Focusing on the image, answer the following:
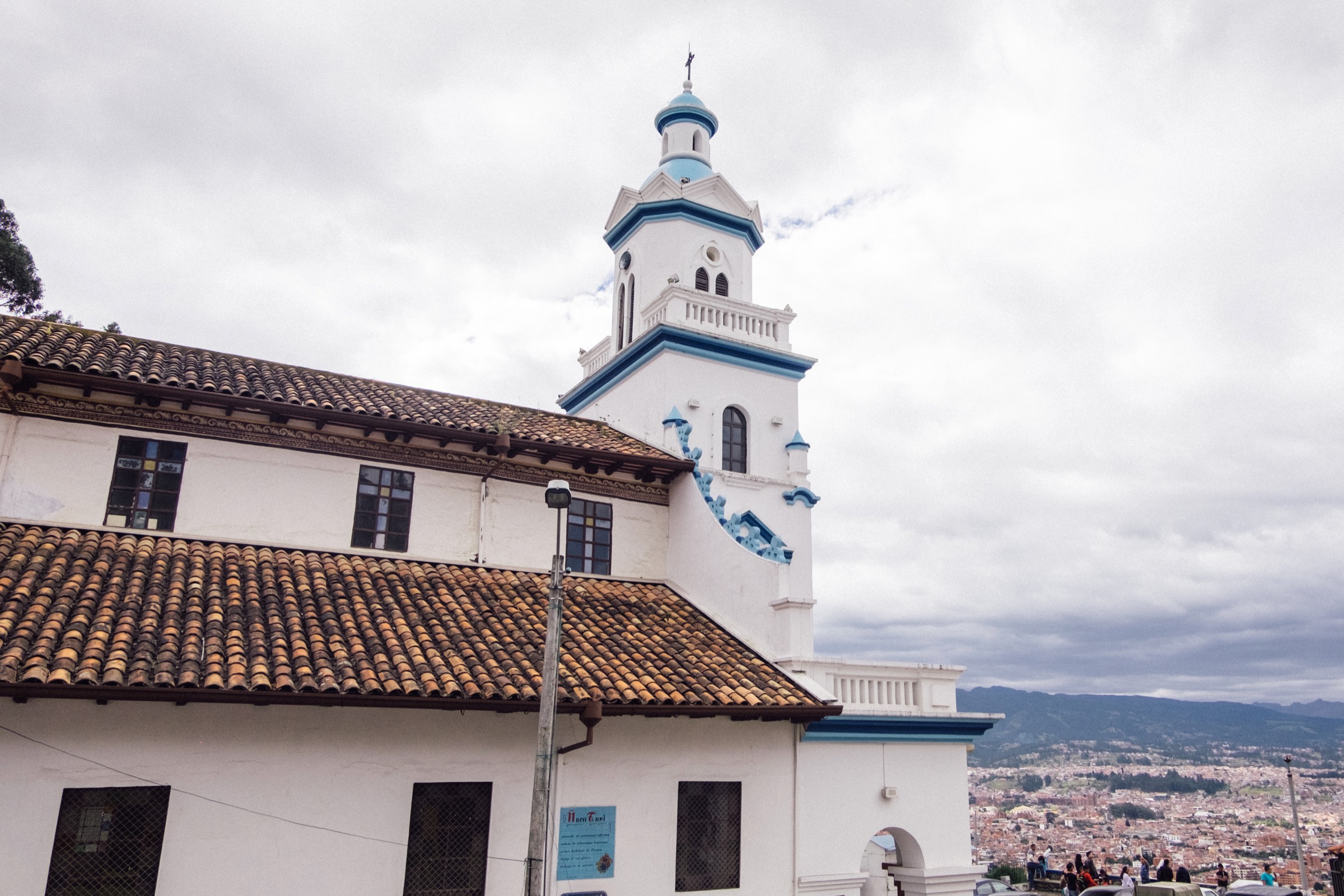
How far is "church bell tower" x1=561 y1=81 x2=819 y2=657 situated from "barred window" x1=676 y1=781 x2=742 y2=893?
2393mm

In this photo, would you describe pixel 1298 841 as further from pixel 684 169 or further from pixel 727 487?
pixel 684 169

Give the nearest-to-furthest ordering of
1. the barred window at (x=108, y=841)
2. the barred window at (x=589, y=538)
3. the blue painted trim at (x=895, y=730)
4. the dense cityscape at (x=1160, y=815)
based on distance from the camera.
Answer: the barred window at (x=108, y=841) < the blue painted trim at (x=895, y=730) < the barred window at (x=589, y=538) < the dense cityscape at (x=1160, y=815)

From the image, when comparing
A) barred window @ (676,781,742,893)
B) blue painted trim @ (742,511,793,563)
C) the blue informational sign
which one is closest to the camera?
the blue informational sign

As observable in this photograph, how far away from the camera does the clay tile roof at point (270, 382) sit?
13195 millimetres

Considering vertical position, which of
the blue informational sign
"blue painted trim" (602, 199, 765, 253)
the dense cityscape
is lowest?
the dense cityscape

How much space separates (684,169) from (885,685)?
13621 millimetres

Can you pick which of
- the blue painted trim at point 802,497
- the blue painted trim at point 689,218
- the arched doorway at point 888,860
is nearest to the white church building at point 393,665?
the arched doorway at point 888,860

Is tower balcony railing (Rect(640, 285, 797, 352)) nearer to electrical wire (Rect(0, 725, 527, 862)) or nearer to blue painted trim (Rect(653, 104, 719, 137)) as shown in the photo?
blue painted trim (Rect(653, 104, 719, 137))

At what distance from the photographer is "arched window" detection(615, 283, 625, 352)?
22.4 m

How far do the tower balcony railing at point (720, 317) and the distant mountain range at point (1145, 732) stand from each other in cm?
11196

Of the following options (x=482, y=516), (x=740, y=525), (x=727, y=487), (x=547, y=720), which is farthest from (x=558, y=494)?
(x=727, y=487)

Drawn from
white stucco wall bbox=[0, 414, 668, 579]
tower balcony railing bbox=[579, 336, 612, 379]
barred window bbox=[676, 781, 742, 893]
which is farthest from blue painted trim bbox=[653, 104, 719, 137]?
barred window bbox=[676, 781, 742, 893]

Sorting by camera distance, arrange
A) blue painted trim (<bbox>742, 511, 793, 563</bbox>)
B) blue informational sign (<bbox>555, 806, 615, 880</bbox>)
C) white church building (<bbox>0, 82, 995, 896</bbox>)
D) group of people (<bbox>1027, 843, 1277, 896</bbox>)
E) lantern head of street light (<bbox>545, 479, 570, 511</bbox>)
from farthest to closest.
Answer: group of people (<bbox>1027, 843, 1277, 896</bbox>)
blue painted trim (<bbox>742, 511, 793, 563</bbox>)
blue informational sign (<bbox>555, 806, 615, 880</bbox>)
white church building (<bbox>0, 82, 995, 896</bbox>)
lantern head of street light (<bbox>545, 479, 570, 511</bbox>)

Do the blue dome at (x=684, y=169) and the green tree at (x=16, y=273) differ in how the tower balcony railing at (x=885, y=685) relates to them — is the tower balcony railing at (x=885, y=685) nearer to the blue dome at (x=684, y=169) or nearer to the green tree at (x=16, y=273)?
the blue dome at (x=684, y=169)
